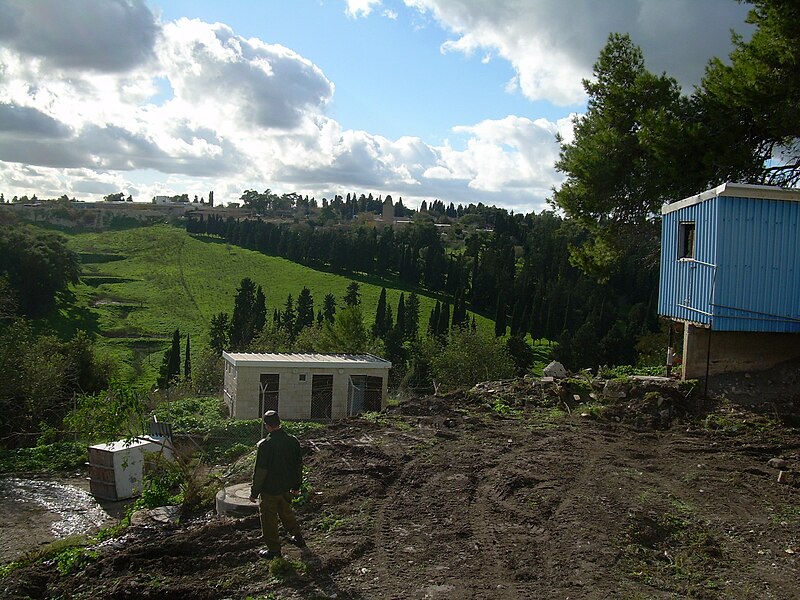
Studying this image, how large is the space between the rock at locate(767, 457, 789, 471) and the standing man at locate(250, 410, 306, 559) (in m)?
5.94

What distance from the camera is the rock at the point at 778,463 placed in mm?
8875

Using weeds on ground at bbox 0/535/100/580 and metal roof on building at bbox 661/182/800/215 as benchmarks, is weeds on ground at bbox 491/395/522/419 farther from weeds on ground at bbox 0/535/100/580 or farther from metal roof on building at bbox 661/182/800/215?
weeds on ground at bbox 0/535/100/580

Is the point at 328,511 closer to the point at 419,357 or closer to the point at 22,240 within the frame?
the point at 419,357

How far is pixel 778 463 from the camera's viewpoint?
29.4 ft

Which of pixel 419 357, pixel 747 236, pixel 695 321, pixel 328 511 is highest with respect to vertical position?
pixel 747 236

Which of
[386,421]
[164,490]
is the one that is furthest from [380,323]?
[164,490]

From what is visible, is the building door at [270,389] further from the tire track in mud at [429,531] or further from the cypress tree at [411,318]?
the cypress tree at [411,318]

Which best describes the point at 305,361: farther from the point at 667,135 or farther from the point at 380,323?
the point at 380,323

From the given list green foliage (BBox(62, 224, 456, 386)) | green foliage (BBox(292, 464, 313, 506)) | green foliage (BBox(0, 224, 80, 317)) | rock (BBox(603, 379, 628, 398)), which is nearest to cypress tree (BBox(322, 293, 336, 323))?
green foliage (BBox(62, 224, 456, 386))

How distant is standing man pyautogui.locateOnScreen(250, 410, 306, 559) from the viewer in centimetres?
677

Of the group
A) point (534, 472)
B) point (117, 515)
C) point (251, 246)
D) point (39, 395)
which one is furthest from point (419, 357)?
point (251, 246)

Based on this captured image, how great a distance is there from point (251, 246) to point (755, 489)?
101363 millimetres

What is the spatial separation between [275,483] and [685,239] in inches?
370

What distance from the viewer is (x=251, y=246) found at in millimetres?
105750
